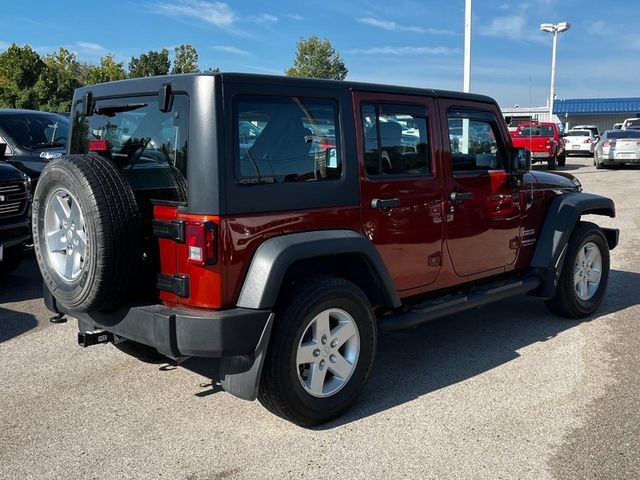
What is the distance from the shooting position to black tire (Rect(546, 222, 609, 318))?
540 cm

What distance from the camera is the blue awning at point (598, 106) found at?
175 ft

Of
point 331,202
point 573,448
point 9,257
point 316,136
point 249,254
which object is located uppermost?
point 316,136

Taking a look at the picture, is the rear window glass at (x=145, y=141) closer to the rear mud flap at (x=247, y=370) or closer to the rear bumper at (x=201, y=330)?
the rear bumper at (x=201, y=330)

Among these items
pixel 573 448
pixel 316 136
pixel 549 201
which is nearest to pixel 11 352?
pixel 316 136

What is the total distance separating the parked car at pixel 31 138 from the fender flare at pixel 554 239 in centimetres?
613

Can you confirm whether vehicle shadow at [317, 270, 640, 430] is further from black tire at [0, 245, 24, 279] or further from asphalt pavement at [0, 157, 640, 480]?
black tire at [0, 245, 24, 279]

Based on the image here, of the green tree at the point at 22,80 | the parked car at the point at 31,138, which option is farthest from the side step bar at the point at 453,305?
the green tree at the point at 22,80

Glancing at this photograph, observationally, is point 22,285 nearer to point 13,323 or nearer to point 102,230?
point 13,323

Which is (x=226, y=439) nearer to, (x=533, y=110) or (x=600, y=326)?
(x=600, y=326)

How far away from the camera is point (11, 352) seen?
484cm

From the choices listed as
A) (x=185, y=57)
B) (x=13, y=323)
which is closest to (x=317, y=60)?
(x=185, y=57)

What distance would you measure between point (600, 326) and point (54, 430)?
4417mm

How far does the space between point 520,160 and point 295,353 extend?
2.68 metres

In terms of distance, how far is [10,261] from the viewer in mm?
7051
